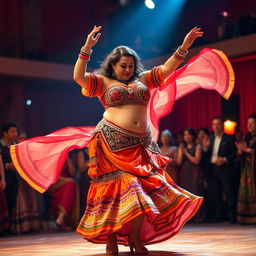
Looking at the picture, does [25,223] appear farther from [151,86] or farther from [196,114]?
[196,114]

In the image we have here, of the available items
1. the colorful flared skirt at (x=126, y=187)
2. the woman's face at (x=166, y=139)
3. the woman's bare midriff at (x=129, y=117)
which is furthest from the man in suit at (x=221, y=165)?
the woman's bare midriff at (x=129, y=117)

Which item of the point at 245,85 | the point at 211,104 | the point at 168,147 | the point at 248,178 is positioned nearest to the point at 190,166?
the point at 168,147

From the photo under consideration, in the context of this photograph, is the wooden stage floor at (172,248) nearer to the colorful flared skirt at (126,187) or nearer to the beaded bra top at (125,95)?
the colorful flared skirt at (126,187)

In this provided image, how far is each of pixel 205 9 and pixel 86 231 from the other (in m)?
9.10

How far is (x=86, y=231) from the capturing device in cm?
333

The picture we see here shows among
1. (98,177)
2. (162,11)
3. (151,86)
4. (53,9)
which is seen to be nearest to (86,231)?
(98,177)

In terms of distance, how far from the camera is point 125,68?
3443 mm

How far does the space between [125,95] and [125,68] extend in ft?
0.63

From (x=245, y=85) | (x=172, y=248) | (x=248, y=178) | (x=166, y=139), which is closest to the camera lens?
(x=172, y=248)

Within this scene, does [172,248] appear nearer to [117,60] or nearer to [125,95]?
[125,95]

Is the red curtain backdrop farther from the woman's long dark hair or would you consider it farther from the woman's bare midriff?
the woman's bare midriff

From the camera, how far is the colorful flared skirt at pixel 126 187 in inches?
126

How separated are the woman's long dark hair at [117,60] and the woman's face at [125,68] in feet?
0.08

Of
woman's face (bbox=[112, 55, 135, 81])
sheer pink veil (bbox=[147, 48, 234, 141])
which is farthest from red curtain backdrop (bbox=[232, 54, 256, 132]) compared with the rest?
woman's face (bbox=[112, 55, 135, 81])
